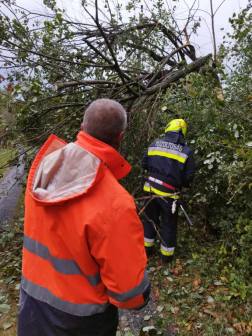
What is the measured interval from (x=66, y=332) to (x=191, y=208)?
3.12 m

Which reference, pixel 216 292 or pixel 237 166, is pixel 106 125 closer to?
pixel 237 166

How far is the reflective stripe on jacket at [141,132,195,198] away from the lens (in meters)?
3.17

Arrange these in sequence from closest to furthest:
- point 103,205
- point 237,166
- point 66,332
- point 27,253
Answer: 1. point 103,205
2. point 66,332
3. point 27,253
4. point 237,166

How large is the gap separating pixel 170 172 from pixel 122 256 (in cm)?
223

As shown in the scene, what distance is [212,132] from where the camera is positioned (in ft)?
11.4

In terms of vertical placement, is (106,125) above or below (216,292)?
above

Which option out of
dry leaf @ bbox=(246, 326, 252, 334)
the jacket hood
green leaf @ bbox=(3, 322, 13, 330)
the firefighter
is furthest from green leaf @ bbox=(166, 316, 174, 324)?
the jacket hood

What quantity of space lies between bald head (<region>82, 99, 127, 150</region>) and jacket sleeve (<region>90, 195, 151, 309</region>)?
0.38 metres

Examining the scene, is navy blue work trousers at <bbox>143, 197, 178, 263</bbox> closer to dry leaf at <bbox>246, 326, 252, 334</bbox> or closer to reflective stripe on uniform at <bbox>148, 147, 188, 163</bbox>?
reflective stripe on uniform at <bbox>148, 147, 188, 163</bbox>

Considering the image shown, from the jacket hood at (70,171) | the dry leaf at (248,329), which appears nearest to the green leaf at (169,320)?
the dry leaf at (248,329)

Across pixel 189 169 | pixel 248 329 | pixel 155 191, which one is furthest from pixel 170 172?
pixel 248 329

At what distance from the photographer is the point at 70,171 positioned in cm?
113

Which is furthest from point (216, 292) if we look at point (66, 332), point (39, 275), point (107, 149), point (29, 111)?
point (29, 111)

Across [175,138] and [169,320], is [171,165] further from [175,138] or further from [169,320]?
[169,320]
